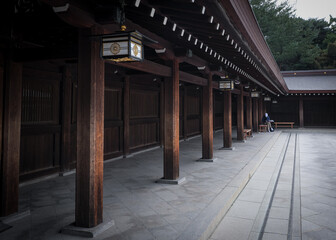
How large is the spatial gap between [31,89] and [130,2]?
3.96 meters

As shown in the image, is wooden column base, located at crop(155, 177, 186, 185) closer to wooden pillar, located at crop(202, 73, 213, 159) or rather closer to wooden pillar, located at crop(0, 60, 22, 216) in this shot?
wooden pillar, located at crop(202, 73, 213, 159)

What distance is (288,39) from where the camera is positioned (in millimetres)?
40656

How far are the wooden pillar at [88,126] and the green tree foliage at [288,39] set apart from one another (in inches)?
1507

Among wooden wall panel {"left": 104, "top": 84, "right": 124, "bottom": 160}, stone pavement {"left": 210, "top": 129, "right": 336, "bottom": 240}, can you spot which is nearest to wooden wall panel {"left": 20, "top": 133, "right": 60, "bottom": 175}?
wooden wall panel {"left": 104, "top": 84, "right": 124, "bottom": 160}

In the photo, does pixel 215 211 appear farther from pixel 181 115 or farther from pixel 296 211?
pixel 181 115

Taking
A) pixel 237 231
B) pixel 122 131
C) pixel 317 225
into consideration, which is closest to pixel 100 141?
pixel 237 231

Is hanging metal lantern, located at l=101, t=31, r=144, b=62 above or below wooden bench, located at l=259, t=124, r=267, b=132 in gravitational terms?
above

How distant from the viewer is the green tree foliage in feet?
127

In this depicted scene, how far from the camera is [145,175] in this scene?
293 inches

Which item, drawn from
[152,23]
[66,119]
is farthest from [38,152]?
[152,23]

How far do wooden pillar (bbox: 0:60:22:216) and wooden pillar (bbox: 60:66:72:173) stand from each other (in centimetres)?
272

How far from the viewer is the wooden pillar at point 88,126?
390 cm

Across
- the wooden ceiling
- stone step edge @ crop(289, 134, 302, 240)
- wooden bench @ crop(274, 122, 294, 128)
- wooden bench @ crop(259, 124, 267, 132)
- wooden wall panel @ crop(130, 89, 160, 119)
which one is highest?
the wooden ceiling

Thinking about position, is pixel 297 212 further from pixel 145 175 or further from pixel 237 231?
pixel 145 175
